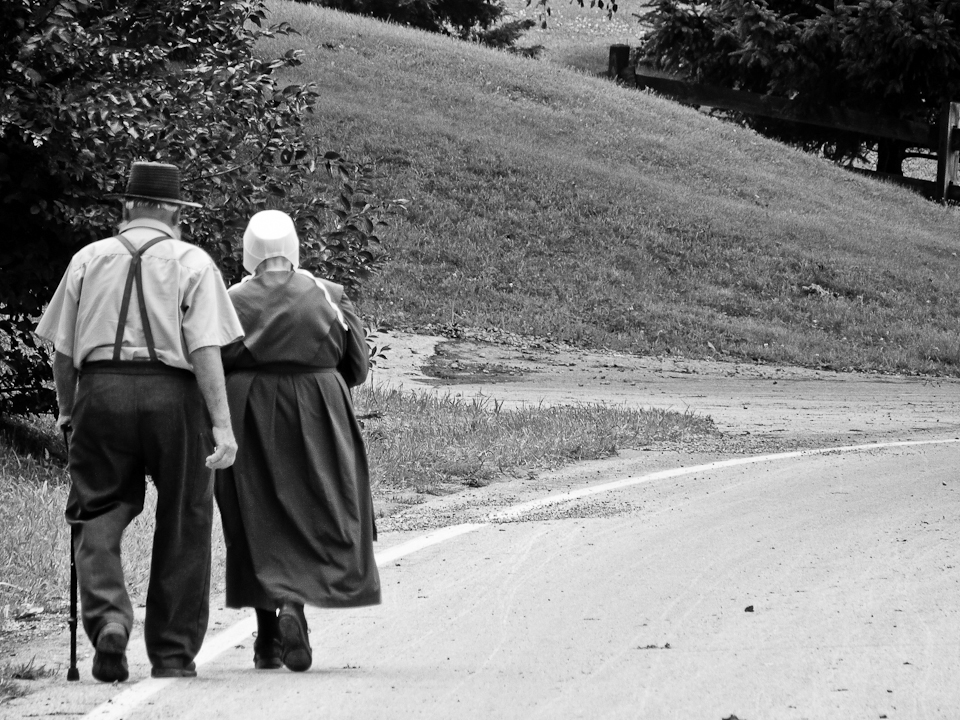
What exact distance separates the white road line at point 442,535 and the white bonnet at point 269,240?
166cm

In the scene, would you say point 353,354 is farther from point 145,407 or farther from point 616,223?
point 616,223

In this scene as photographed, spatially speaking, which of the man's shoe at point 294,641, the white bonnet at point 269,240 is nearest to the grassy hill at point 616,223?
the white bonnet at point 269,240

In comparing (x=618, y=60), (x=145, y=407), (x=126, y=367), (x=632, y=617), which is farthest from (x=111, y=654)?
(x=618, y=60)

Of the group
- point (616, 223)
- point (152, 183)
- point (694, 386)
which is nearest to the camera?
point (152, 183)

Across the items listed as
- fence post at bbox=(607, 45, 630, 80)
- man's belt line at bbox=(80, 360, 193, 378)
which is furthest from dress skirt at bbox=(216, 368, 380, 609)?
fence post at bbox=(607, 45, 630, 80)

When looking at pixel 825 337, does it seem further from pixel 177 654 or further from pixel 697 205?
pixel 177 654

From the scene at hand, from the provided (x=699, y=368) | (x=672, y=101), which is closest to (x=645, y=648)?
(x=699, y=368)

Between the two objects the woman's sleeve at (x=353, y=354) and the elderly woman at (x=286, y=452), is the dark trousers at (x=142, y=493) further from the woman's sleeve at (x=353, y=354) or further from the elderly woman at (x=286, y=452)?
the woman's sleeve at (x=353, y=354)

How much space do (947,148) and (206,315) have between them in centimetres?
3145

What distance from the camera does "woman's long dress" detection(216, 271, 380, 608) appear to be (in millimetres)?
5676

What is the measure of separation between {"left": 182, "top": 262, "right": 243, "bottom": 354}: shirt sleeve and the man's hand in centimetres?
32

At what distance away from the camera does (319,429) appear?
19.0 ft

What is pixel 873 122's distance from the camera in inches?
1337

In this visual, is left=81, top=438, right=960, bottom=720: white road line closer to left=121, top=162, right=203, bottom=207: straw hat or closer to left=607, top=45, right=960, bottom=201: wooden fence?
left=121, top=162, right=203, bottom=207: straw hat
